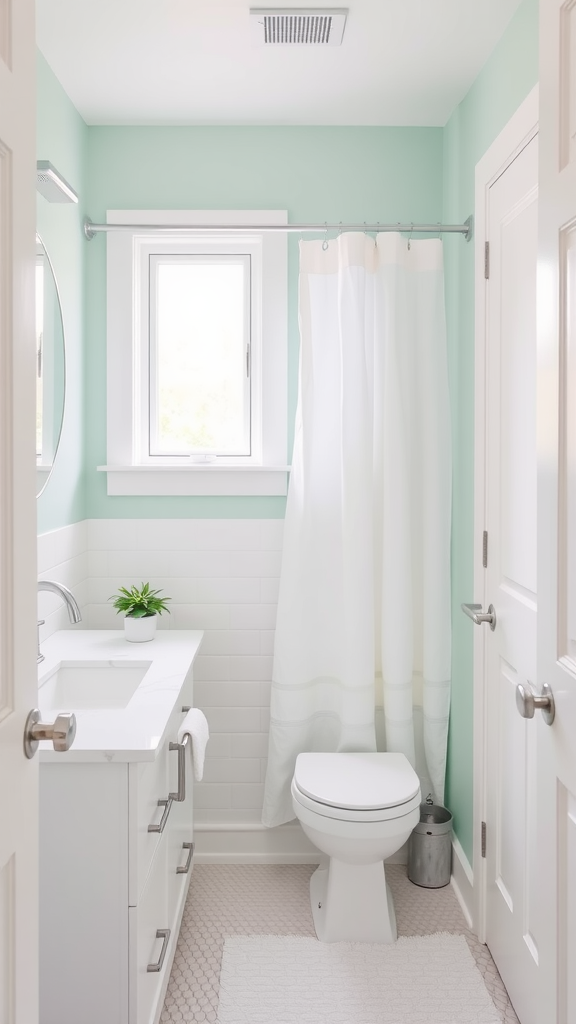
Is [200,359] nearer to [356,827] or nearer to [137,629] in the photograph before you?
[137,629]

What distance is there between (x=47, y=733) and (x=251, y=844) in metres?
1.95

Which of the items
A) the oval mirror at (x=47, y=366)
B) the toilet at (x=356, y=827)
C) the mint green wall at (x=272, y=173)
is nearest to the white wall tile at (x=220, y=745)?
the toilet at (x=356, y=827)

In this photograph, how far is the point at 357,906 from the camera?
2221 mm

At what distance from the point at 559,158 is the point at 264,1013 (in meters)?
2.03

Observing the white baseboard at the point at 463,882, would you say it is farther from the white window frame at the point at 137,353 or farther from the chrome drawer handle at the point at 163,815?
the white window frame at the point at 137,353

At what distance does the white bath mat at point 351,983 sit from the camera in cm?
192

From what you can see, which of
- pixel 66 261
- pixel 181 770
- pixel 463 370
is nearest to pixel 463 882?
pixel 181 770

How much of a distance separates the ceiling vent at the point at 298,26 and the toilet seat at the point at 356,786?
2.10 metres

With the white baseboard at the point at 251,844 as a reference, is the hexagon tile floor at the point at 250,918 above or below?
below

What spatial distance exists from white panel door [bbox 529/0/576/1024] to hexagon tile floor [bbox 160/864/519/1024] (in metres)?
1.05

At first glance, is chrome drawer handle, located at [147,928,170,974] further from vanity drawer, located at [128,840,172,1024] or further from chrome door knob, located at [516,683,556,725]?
chrome door knob, located at [516,683,556,725]

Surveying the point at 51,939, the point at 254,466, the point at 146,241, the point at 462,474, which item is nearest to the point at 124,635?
the point at 254,466

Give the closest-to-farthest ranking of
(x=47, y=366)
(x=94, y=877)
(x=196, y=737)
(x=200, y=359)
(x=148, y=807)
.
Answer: (x=94, y=877) → (x=148, y=807) → (x=196, y=737) → (x=47, y=366) → (x=200, y=359)

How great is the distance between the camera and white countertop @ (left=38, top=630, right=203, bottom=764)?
1497mm
